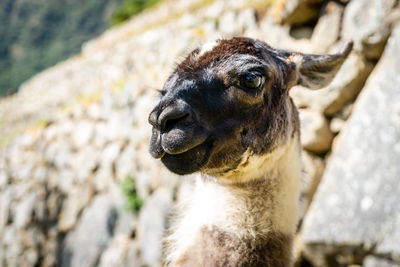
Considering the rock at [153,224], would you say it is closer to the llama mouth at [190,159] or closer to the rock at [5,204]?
the rock at [5,204]

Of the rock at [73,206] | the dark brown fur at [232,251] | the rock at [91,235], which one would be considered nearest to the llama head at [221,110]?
the dark brown fur at [232,251]

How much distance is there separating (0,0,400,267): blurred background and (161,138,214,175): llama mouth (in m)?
0.65

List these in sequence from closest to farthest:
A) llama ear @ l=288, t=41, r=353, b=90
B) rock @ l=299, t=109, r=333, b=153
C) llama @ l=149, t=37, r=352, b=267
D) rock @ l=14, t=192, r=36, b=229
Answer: llama @ l=149, t=37, r=352, b=267
llama ear @ l=288, t=41, r=353, b=90
rock @ l=299, t=109, r=333, b=153
rock @ l=14, t=192, r=36, b=229

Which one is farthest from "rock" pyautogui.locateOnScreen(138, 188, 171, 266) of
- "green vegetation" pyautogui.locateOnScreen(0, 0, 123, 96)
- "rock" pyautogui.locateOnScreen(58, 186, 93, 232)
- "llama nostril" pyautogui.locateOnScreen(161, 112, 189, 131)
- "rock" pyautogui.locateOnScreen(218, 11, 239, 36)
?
"green vegetation" pyautogui.locateOnScreen(0, 0, 123, 96)

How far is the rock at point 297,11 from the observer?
4902mm

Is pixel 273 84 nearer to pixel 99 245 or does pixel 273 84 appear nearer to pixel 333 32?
pixel 333 32

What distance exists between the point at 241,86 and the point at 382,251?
9.26ft

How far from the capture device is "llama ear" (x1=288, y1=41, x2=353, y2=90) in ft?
8.25

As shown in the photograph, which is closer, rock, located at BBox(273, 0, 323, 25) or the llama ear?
the llama ear

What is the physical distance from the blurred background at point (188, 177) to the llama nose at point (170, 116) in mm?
618

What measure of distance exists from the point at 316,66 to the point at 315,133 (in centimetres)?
242

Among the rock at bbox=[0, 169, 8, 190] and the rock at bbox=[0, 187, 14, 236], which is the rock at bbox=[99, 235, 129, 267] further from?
the rock at bbox=[0, 169, 8, 190]

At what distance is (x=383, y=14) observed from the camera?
412cm

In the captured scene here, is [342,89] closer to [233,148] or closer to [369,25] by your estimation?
[369,25]
